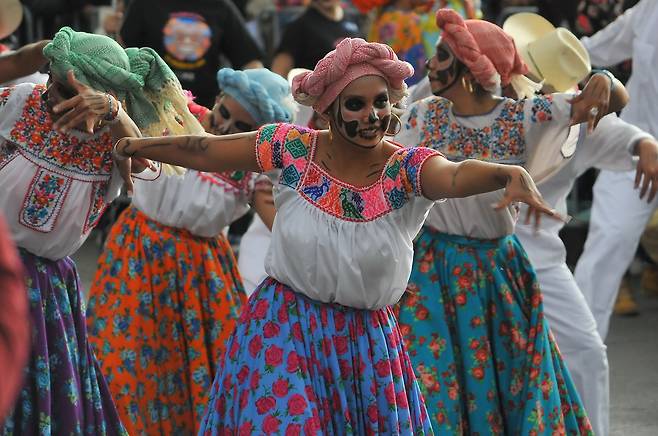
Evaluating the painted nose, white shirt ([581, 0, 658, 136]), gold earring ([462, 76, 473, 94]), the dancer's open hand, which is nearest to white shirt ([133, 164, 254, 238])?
the painted nose

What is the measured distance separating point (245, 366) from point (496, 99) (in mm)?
1558

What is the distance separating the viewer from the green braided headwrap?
4.14 meters

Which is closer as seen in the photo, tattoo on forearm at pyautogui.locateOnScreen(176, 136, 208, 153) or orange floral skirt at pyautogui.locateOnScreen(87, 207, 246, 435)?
tattoo on forearm at pyautogui.locateOnScreen(176, 136, 208, 153)

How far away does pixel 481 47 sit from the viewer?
5.10 metres

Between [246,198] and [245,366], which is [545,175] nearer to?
[246,198]

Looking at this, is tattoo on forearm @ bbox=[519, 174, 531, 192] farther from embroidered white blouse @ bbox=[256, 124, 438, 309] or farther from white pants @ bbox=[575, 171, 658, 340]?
white pants @ bbox=[575, 171, 658, 340]

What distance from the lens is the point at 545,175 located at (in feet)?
16.9

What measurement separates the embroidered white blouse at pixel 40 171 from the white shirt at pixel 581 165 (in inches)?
60.4

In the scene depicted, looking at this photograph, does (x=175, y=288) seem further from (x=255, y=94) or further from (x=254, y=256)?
(x=254, y=256)

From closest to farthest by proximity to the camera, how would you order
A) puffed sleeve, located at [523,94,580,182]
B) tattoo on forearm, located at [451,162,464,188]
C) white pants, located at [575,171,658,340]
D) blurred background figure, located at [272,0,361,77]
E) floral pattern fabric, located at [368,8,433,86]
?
1. tattoo on forearm, located at [451,162,464,188]
2. puffed sleeve, located at [523,94,580,182]
3. white pants, located at [575,171,658,340]
4. floral pattern fabric, located at [368,8,433,86]
5. blurred background figure, located at [272,0,361,77]

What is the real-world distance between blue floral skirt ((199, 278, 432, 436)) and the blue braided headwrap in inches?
58.1

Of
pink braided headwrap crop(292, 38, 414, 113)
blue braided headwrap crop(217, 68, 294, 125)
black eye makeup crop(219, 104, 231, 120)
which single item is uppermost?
pink braided headwrap crop(292, 38, 414, 113)

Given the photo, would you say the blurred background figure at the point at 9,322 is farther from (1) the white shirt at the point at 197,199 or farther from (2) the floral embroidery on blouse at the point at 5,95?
(1) the white shirt at the point at 197,199

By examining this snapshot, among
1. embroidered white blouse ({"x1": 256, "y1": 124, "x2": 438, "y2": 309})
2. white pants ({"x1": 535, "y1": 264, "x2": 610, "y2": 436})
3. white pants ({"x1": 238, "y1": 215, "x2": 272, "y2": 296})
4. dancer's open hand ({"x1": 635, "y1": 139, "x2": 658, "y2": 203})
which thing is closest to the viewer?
embroidered white blouse ({"x1": 256, "y1": 124, "x2": 438, "y2": 309})
